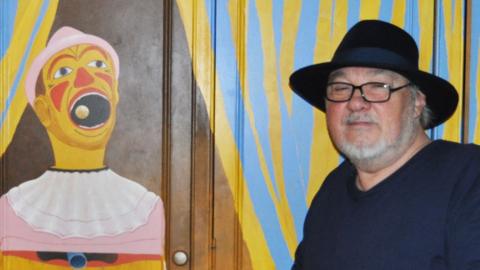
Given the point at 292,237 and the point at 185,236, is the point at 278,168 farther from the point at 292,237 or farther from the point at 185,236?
the point at 185,236

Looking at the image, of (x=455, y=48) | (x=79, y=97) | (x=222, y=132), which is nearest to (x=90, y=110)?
(x=79, y=97)

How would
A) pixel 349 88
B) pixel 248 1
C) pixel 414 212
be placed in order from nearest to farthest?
1. pixel 414 212
2. pixel 349 88
3. pixel 248 1

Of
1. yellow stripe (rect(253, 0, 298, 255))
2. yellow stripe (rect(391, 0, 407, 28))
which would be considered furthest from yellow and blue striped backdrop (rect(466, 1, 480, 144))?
yellow stripe (rect(253, 0, 298, 255))

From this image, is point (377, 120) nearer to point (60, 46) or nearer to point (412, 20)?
point (412, 20)

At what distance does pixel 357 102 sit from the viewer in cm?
188

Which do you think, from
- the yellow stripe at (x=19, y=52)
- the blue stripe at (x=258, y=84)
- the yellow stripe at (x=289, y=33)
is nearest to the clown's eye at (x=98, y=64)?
the yellow stripe at (x=19, y=52)

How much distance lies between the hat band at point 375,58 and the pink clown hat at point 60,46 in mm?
790

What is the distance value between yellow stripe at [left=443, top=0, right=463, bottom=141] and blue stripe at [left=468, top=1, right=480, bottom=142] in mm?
35

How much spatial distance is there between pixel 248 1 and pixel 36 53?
2.41ft

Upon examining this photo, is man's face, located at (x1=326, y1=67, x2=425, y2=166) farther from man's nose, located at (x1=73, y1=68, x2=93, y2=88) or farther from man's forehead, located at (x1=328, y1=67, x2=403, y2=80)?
man's nose, located at (x1=73, y1=68, x2=93, y2=88)

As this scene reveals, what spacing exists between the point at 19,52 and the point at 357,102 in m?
1.15

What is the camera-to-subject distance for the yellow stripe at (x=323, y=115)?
2.20m

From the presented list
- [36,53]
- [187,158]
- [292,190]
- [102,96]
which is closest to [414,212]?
[292,190]

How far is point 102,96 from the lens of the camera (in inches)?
87.4
